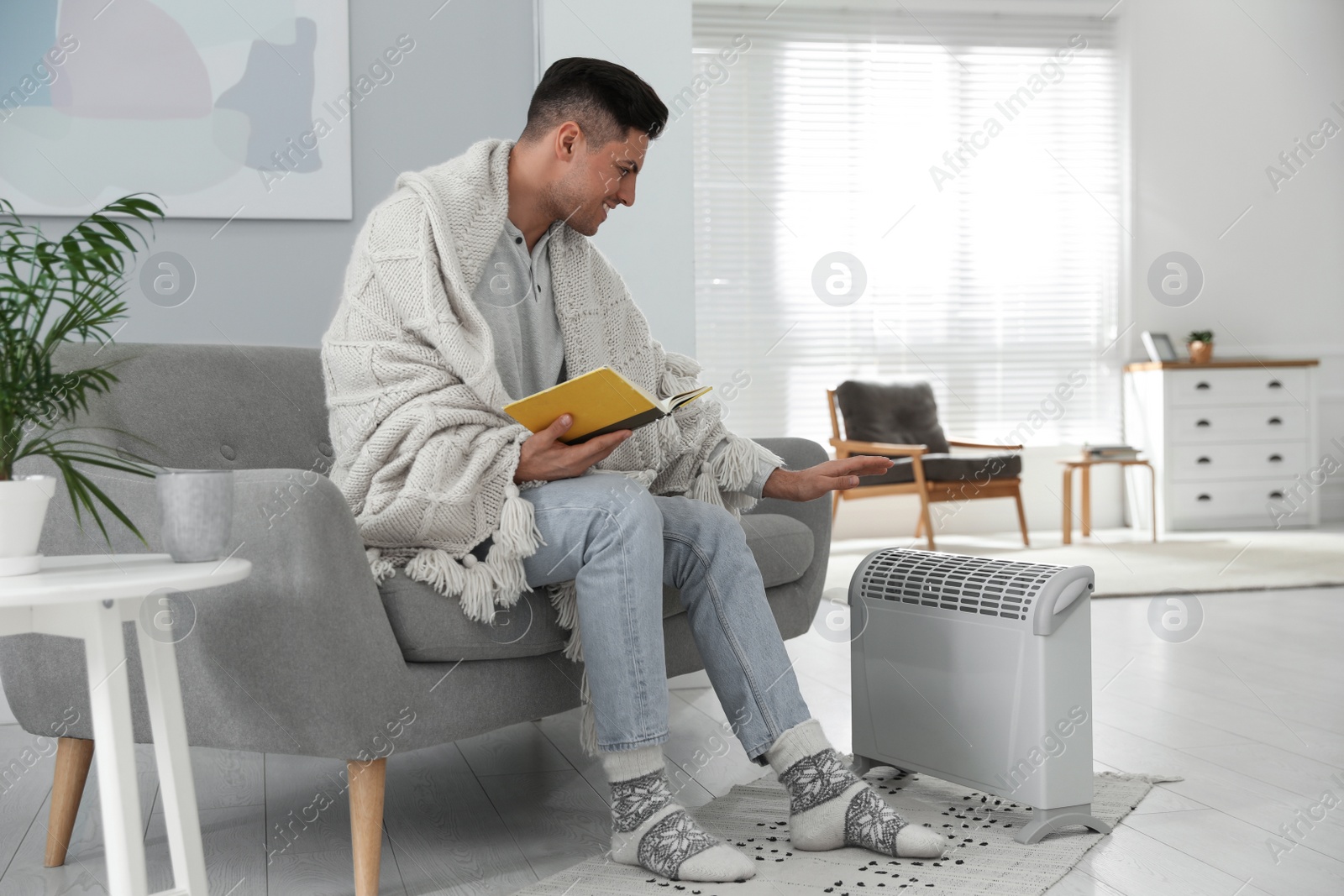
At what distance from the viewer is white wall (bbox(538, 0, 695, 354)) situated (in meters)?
2.62

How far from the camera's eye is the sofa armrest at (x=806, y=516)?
2080 mm

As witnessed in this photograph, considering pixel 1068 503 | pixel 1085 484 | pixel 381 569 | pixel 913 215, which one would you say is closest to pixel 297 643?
pixel 381 569

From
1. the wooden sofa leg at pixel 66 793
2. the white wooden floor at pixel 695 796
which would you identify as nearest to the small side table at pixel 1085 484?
the white wooden floor at pixel 695 796

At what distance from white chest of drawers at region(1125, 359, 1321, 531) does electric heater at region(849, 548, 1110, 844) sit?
3954mm

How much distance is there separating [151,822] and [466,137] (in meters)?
1.52

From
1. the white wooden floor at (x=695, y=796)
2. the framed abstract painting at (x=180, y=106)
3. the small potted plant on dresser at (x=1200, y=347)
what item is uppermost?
the framed abstract painting at (x=180, y=106)

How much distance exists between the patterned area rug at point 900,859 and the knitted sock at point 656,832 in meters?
0.02

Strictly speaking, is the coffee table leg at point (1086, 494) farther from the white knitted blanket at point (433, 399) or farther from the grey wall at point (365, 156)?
the white knitted blanket at point (433, 399)

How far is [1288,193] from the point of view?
581 centimetres

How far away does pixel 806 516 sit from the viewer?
216 cm

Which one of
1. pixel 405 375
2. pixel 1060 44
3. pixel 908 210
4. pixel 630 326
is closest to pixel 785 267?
pixel 908 210

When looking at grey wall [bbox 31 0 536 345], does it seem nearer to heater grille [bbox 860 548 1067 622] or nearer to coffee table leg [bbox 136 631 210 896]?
coffee table leg [bbox 136 631 210 896]

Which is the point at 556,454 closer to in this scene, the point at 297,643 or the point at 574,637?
the point at 574,637

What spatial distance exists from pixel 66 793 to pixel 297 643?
0.51m
